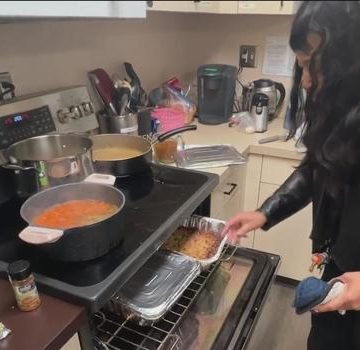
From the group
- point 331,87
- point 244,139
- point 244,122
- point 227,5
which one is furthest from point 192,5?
point 244,122

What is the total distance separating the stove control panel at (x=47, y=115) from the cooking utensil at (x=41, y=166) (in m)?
0.04

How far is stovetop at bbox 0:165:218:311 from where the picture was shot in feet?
2.23

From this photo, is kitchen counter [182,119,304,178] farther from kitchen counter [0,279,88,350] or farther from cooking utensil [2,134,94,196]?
kitchen counter [0,279,88,350]

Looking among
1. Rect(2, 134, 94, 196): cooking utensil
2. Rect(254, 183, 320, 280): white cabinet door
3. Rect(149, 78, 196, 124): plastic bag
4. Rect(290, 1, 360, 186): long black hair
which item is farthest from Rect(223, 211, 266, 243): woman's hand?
Rect(149, 78, 196, 124): plastic bag

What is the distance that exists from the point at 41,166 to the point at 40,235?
11.3 inches

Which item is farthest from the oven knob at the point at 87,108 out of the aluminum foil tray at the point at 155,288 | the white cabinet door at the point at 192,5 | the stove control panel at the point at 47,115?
the white cabinet door at the point at 192,5

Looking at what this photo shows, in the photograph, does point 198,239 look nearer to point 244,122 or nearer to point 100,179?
point 100,179

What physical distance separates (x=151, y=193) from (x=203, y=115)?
90 centimetres

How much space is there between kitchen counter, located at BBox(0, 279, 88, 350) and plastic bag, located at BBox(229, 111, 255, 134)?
1.29 meters

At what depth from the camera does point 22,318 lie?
24.7 inches

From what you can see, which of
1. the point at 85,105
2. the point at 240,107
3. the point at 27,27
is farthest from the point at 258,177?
the point at 27,27

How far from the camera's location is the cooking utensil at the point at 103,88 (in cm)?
141

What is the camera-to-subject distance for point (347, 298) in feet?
1.77

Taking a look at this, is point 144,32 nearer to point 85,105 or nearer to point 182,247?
point 85,105
